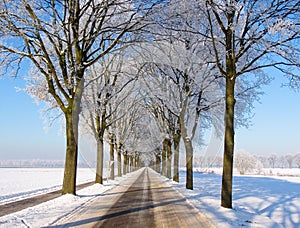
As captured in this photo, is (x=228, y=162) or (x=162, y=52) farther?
(x=162, y=52)

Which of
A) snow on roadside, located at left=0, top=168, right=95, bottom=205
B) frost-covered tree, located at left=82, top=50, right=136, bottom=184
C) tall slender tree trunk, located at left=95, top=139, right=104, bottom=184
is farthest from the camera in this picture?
tall slender tree trunk, located at left=95, top=139, right=104, bottom=184

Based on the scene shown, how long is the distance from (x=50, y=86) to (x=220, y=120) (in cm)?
1380

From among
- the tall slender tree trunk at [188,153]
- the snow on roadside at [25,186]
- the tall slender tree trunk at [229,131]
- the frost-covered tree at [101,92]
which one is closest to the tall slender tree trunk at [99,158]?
the frost-covered tree at [101,92]

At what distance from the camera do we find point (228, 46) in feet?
38.4

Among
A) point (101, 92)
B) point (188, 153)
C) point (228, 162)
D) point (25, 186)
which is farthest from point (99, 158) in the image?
point (228, 162)

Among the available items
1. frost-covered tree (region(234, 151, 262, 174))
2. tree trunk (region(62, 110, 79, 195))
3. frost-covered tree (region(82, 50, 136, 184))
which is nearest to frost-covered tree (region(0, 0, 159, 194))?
tree trunk (region(62, 110, 79, 195))

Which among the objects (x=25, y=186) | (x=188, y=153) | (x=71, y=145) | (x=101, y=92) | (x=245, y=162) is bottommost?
(x=245, y=162)

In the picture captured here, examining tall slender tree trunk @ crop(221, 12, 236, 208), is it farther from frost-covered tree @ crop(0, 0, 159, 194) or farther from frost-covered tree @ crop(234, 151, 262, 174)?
frost-covered tree @ crop(234, 151, 262, 174)

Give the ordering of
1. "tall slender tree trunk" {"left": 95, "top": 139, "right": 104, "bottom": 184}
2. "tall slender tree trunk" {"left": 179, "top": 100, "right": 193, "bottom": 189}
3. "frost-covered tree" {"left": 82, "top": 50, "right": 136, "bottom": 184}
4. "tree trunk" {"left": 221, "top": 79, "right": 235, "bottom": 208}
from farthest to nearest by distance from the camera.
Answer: "tall slender tree trunk" {"left": 95, "top": 139, "right": 104, "bottom": 184} → "frost-covered tree" {"left": 82, "top": 50, "right": 136, "bottom": 184} → "tall slender tree trunk" {"left": 179, "top": 100, "right": 193, "bottom": 189} → "tree trunk" {"left": 221, "top": 79, "right": 235, "bottom": 208}

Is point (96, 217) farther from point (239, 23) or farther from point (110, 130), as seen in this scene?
point (110, 130)

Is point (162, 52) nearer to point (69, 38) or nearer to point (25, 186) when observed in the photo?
point (69, 38)

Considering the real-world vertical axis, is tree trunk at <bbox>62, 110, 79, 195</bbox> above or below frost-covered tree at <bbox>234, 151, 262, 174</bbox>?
above

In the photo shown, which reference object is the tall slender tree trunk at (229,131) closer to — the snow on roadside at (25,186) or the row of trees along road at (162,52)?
the row of trees along road at (162,52)

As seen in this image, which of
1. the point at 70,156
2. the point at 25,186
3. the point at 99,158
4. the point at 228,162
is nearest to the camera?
the point at 228,162
